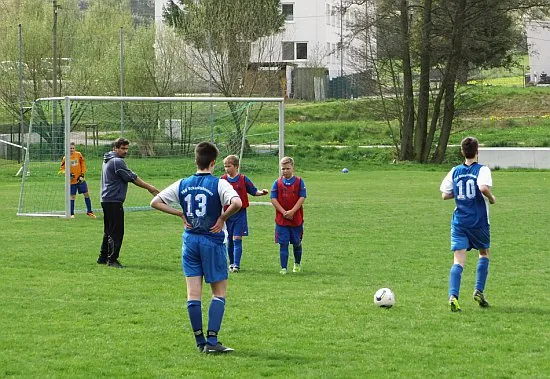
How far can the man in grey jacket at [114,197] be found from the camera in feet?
48.9

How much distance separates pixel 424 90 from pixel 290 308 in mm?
32462

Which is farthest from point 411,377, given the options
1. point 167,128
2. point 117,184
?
point 167,128

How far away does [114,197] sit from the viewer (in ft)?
49.6

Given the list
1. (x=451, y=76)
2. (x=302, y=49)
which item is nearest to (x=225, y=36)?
(x=451, y=76)

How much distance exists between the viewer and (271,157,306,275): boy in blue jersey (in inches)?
541

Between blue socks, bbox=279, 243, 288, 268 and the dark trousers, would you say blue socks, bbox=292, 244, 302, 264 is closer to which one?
blue socks, bbox=279, 243, 288, 268

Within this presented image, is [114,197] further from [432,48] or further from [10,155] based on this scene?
[432,48]

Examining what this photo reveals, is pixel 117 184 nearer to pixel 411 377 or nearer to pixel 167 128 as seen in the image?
pixel 411 377

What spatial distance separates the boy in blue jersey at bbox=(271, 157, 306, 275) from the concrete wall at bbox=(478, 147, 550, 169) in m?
26.6

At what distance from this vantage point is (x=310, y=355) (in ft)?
28.5

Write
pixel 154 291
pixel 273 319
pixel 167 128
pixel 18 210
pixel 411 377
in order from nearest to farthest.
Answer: pixel 411 377 < pixel 273 319 < pixel 154 291 < pixel 18 210 < pixel 167 128

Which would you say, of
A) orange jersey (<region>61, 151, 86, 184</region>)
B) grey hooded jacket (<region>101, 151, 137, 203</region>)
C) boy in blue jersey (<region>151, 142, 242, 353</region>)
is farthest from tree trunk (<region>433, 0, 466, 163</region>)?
boy in blue jersey (<region>151, 142, 242, 353</region>)

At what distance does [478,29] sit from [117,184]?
30.1m

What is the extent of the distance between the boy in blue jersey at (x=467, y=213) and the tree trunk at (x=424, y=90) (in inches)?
1232
